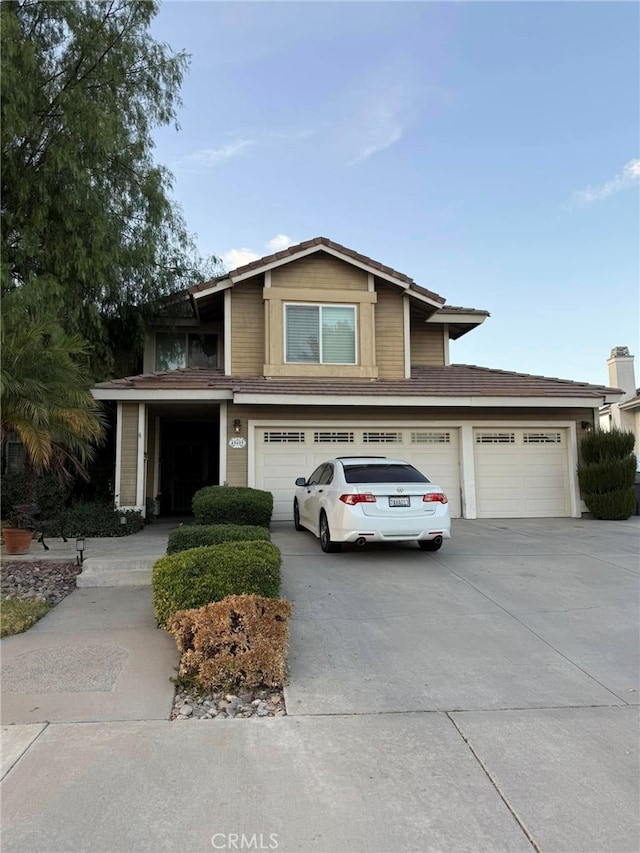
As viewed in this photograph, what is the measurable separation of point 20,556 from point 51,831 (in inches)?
283

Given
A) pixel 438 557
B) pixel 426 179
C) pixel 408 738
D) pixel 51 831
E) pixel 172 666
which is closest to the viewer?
pixel 51 831

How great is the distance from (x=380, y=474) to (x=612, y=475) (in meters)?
7.76

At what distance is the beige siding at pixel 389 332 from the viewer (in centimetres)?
1446

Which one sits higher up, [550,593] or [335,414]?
[335,414]

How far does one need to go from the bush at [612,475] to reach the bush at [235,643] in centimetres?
1135


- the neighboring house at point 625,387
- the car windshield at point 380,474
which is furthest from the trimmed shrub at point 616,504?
the neighboring house at point 625,387

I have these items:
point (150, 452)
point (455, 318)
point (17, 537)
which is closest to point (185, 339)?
point (150, 452)

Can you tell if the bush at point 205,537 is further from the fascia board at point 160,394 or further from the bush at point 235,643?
the fascia board at point 160,394

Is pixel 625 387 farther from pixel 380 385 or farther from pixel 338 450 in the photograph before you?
pixel 338 450

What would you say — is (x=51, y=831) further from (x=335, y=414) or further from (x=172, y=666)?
(x=335, y=414)

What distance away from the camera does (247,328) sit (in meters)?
14.2

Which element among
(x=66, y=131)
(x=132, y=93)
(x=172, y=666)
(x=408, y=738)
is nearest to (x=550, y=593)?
(x=408, y=738)

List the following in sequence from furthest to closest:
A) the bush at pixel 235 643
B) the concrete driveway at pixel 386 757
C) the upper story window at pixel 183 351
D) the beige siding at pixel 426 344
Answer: the beige siding at pixel 426 344 → the upper story window at pixel 183 351 → the bush at pixel 235 643 → the concrete driveway at pixel 386 757

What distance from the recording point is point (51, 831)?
2637mm
